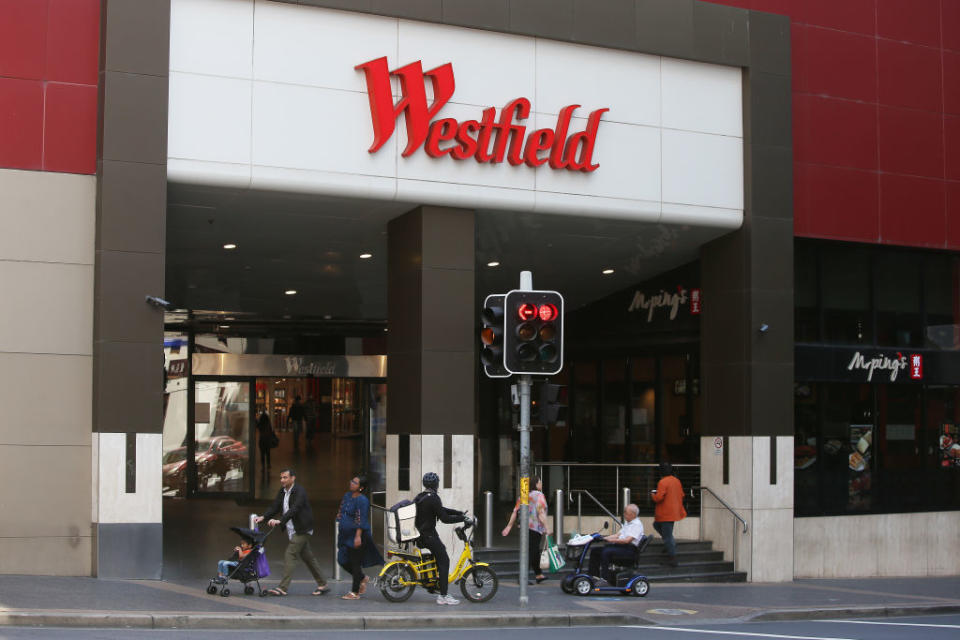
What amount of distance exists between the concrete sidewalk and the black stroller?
0.65 ft

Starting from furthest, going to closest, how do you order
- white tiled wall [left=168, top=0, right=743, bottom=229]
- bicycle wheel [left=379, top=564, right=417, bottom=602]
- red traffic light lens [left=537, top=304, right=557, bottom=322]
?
white tiled wall [left=168, top=0, right=743, bottom=229], bicycle wheel [left=379, top=564, right=417, bottom=602], red traffic light lens [left=537, top=304, right=557, bottom=322]

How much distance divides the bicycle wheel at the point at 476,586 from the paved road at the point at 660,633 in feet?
4.96

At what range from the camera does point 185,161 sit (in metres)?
16.4

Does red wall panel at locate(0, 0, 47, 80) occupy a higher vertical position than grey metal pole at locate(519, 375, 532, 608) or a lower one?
higher

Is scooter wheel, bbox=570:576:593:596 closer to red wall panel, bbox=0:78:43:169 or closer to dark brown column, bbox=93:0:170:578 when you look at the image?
dark brown column, bbox=93:0:170:578

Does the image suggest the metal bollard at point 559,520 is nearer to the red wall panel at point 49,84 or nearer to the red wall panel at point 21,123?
the red wall panel at point 49,84

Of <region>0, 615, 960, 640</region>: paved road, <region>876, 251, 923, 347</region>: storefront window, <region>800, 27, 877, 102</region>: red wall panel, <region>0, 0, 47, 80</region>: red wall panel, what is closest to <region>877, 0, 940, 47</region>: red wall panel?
<region>800, 27, 877, 102</region>: red wall panel

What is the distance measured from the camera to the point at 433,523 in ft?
49.4

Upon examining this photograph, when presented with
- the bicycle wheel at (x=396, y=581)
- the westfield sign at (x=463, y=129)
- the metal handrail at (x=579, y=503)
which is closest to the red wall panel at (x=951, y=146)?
the westfield sign at (x=463, y=129)

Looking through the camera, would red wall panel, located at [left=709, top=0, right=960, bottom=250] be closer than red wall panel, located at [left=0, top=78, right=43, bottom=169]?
No

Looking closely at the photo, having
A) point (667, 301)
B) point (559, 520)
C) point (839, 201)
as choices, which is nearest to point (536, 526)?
point (559, 520)

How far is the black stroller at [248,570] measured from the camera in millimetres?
14875

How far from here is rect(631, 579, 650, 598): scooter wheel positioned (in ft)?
55.8

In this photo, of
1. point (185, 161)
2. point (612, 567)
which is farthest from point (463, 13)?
point (612, 567)
